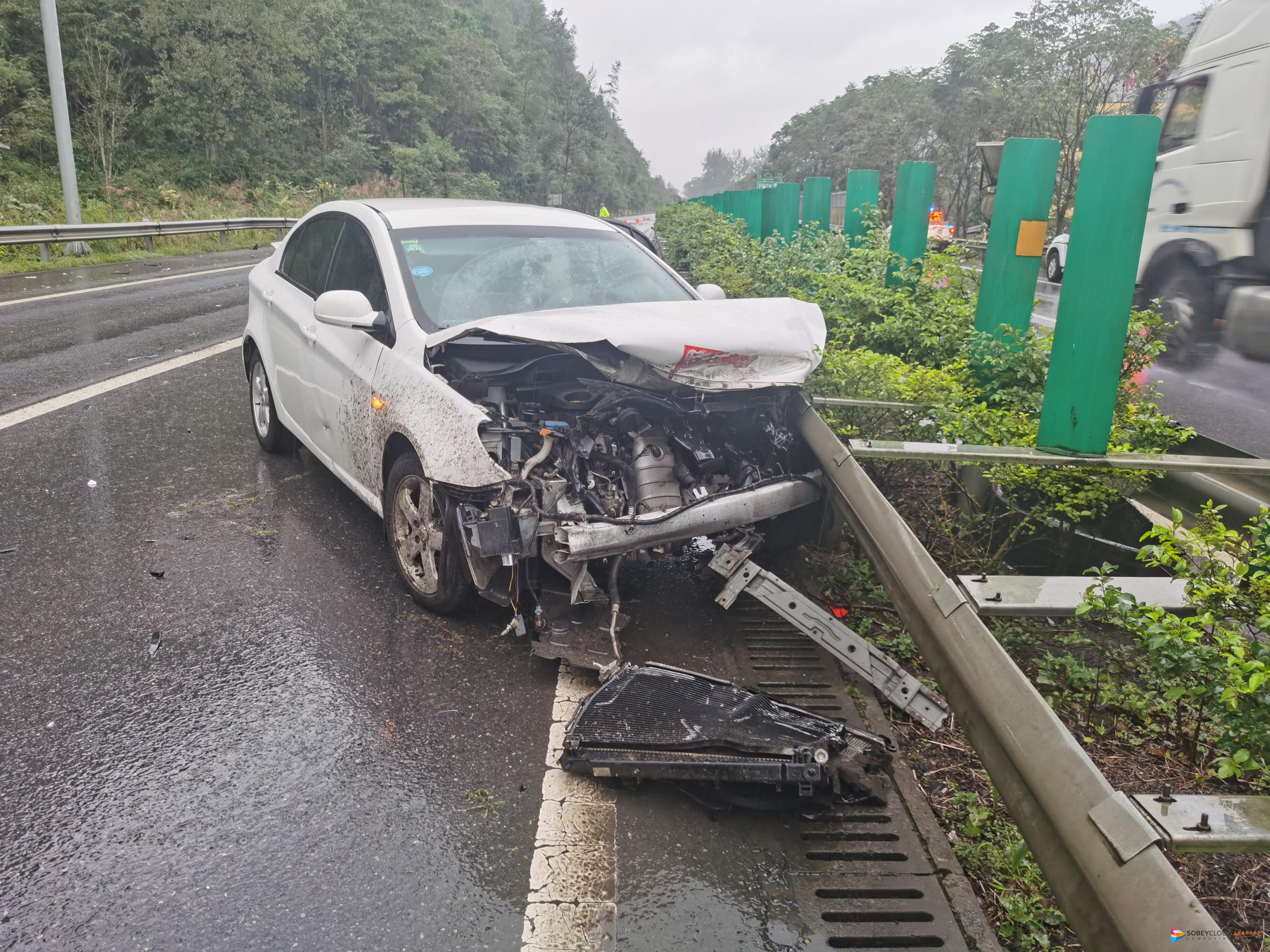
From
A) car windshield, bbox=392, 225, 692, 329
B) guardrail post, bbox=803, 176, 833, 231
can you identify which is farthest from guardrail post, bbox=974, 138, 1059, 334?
guardrail post, bbox=803, 176, 833, 231

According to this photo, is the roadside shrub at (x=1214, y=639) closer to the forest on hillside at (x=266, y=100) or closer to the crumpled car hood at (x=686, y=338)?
the crumpled car hood at (x=686, y=338)

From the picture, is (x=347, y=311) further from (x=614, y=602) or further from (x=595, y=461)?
(x=614, y=602)

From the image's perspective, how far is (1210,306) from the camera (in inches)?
389

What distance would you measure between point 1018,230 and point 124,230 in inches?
746

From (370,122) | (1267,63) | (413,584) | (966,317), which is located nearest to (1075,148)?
(1267,63)

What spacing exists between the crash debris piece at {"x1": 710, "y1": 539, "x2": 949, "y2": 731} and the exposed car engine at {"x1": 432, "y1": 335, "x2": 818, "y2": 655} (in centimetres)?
19

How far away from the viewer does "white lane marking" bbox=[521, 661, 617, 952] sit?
2465 mm

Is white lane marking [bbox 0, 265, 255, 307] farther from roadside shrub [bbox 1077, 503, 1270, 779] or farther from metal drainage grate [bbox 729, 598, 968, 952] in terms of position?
roadside shrub [bbox 1077, 503, 1270, 779]

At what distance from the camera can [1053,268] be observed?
19594 mm

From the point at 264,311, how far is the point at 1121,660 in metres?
5.34

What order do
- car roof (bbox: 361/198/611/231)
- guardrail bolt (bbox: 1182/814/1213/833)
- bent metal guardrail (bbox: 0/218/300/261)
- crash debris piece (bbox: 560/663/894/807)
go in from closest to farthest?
1. guardrail bolt (bbox: 1182/814/1213/833)
2. crash debris piece (bbox: 560/663/894/807)
3. car roof (bbox: 361/198/611/231)
4. bent metal guardrail (bbox: 0/218/300/261)

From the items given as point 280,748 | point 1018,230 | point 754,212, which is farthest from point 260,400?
point 754,212

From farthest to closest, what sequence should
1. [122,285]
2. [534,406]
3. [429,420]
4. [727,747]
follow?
[122,285]
[534,406]
[429,420]
[727,747]

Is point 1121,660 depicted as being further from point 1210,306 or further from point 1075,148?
point 1075,148
